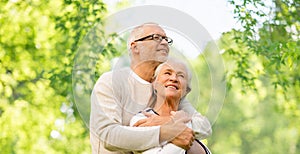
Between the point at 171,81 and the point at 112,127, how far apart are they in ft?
0.82

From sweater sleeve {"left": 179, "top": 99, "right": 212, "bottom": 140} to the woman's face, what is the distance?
0.27ft

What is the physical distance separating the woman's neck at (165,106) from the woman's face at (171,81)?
16 millimetres

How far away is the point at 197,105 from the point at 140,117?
212mm

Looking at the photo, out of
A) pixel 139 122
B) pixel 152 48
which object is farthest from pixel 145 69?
pixel 139 122

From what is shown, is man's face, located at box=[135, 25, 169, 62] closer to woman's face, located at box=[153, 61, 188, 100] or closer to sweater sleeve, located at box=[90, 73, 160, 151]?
Answer: woman's face, located at box=[153, 61, 188, 100]

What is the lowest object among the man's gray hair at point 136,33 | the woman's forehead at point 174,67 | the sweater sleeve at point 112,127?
the sweater sleeve at point 112,127

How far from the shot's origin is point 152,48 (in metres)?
2.63

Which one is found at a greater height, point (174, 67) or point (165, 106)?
point (174, 67)

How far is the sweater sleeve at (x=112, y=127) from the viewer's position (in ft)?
8.48

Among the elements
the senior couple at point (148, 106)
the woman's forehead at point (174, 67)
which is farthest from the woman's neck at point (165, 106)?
the woman's forehead at point (174, 67)

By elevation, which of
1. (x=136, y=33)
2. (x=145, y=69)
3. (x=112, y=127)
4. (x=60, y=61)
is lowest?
(x=112, y=127)

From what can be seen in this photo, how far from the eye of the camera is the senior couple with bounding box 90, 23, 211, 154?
2592 mm

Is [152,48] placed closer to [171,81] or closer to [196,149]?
[171,81]

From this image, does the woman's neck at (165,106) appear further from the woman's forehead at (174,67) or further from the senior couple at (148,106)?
the woman's forehead at (174,67)
